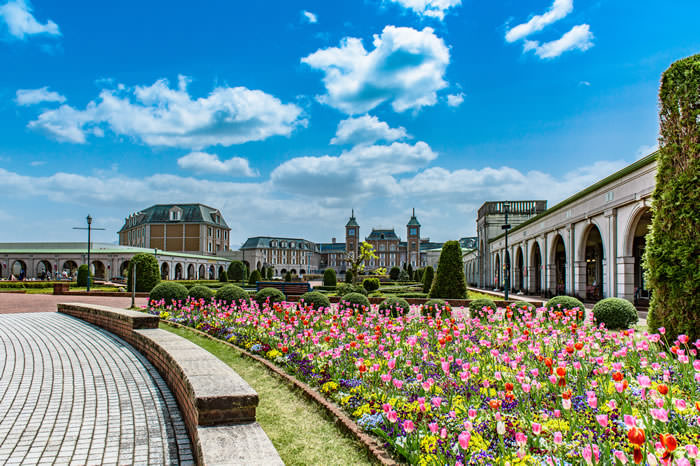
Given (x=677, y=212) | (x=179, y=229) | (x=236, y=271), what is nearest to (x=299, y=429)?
(x=677, y=212)

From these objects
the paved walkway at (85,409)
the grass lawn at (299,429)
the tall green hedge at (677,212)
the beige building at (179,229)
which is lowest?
the paved walkway at (85,409)

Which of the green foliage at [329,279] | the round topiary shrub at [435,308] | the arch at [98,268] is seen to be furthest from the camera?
the arch at [98,268]

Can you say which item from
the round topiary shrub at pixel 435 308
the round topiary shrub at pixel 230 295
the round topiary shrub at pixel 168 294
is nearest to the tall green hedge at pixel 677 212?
the round topiary shrub at pixel 435 308

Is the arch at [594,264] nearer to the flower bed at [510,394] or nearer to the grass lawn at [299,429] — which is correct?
the flower bed at [510,394]

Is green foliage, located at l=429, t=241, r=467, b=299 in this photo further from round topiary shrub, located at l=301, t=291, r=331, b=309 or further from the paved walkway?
the paved walkway

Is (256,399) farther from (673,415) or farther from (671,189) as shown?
(671,189)

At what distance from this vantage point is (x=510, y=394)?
430cm

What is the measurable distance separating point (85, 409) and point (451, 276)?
16.8m

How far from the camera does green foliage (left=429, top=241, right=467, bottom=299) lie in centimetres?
2011

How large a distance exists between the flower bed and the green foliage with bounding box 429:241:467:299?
11516 millimetres

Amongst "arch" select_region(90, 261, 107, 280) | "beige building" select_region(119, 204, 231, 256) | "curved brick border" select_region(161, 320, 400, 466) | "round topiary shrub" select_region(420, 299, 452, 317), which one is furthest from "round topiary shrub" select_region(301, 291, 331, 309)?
"beige building" select_region(119, 204, 231, 256)

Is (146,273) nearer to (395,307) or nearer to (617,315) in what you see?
(395,307)

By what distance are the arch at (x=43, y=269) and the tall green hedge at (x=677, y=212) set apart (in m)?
60.8

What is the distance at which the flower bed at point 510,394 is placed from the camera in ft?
10.6
